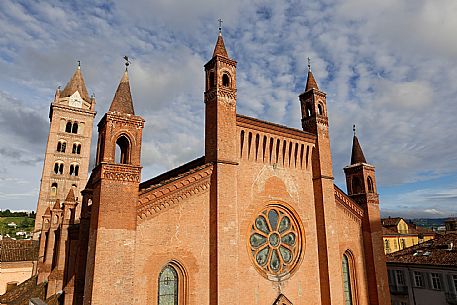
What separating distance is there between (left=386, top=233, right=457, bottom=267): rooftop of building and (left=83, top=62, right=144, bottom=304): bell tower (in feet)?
81.1

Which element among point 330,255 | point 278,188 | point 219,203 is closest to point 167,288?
point 219,203

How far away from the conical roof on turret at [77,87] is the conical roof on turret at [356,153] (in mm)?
44067

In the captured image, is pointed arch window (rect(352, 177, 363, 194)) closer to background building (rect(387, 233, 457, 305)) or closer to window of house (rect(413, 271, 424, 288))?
background building (rect(387, 233, 457, 305))

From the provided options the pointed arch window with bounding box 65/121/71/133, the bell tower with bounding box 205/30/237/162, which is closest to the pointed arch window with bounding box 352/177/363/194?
the bell tower with bounding box 205/30/237/162

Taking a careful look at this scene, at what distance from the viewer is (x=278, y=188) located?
17328 millimetres

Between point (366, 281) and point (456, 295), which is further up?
point (366, 281)

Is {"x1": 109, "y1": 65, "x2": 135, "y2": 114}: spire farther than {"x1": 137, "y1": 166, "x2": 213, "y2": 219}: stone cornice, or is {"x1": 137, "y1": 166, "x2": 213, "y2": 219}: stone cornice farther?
{"x1": 109, "y1": 65, "x2": 135, "y2": 114}: spire

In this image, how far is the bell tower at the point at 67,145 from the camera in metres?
46.1

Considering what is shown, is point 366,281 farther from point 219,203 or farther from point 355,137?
point 219,203

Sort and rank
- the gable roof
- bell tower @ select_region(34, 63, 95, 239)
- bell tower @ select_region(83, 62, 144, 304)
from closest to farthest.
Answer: bell tower @ select_region(83, 62, 144, 304), the gable roof, bell tower @ select_region(34, 63, 95, 239)

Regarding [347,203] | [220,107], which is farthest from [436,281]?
[220,107]

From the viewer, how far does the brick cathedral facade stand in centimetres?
1233

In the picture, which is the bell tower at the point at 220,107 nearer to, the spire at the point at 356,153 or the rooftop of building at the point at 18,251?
the spire at the point at 356,153

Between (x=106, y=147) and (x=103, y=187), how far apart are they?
5.53ft
